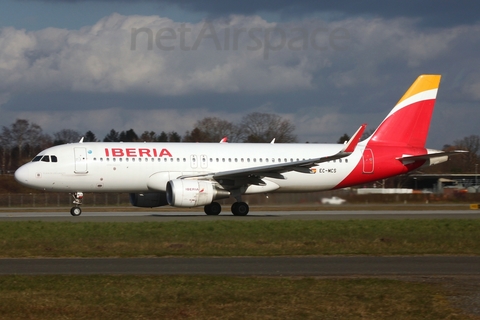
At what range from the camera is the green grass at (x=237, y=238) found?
56.2 feet

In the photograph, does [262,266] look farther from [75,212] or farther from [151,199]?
[151,199]

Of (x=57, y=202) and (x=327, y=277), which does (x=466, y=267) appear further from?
(x=57, y=202)

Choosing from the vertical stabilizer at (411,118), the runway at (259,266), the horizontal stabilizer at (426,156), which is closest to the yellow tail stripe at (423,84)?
the vertical stabilizer at (411,118)

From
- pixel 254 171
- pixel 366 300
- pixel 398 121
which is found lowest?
pixel 366 300

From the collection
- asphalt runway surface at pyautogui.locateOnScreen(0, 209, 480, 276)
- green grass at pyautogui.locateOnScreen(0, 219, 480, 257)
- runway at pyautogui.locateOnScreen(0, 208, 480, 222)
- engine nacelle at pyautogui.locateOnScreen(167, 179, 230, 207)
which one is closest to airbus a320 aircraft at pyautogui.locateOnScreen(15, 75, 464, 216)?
engine nacelle at pyautogui.locateOnScreen(167, 179, 230, 207)

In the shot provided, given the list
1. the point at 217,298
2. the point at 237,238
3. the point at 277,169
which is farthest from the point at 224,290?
the point at 277,169

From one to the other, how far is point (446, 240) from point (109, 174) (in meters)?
15.3

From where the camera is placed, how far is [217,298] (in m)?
10.3

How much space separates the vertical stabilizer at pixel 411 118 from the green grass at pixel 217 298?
23026 millimetres

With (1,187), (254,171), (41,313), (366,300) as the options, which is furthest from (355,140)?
(1,187)

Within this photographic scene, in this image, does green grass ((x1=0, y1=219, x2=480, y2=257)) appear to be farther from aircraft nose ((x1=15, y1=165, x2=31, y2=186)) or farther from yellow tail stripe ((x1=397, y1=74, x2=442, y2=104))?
yellow tail stripe ((x1=397, y1=74, x2=442, y2=104))

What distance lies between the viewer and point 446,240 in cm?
1970

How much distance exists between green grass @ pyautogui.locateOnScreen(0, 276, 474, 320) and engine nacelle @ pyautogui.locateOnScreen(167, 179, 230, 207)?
15.8m

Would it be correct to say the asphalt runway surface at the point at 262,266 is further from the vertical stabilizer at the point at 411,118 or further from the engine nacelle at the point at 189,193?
the vertical stabilizer at the point at 411,118
